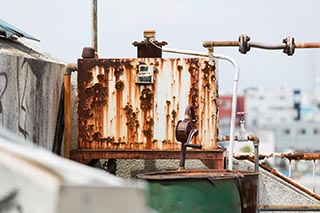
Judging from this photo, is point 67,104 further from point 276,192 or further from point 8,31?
point 276,192

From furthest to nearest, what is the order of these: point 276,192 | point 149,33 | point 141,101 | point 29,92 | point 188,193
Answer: point 276,192 → point 149,33 → point 141,101 → point 29,92 → point 188,193

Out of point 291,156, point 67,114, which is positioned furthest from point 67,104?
point 291,156

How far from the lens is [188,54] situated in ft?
29.1

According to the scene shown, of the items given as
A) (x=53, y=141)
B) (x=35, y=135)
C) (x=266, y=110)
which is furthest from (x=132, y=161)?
(x=266, y=110)

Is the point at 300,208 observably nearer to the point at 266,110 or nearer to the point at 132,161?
the point at 132,161

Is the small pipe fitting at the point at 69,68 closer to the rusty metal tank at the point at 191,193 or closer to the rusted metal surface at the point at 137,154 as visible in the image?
the rusted metal surface at the point at 137,154

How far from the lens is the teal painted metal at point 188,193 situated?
21.5 feet

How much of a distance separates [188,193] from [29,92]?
209 centimetres

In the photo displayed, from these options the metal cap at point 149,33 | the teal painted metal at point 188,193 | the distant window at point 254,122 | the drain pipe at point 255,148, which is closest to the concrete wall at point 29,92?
the metal cap at point 149,33

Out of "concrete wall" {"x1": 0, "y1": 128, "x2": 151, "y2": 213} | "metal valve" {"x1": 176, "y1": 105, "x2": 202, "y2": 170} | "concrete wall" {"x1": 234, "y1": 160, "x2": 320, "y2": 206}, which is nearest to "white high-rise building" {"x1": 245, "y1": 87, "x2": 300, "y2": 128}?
"concrete wall" {"x1": 234, "y1": 160, "x2": 320, "y2": 206}

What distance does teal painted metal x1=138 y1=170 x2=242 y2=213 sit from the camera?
21.5ft

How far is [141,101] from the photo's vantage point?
8.61m

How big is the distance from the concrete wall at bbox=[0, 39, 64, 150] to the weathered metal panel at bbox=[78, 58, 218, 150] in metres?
0.40

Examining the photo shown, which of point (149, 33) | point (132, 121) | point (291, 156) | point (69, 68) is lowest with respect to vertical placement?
point (291, 156)
